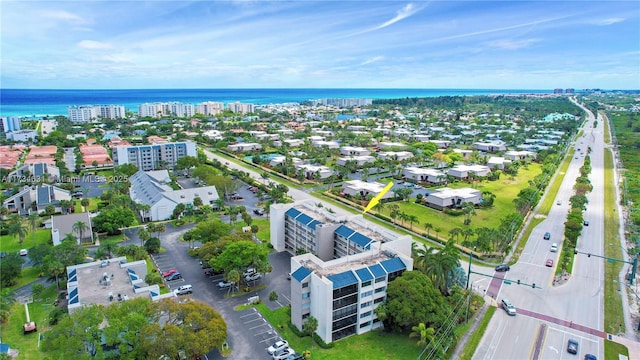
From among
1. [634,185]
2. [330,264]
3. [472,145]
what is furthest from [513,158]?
[330,264]

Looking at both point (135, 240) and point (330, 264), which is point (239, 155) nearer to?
point (135, 240)

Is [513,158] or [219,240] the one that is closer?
[219,240]

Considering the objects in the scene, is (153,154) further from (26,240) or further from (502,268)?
(502,268)

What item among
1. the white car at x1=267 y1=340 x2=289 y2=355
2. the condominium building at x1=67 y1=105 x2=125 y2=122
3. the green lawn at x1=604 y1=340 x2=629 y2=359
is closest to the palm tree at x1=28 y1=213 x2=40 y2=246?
the white car at x1=267 y1=340 x2=289 y2=355

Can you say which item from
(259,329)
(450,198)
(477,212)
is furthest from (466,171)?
(259,329)

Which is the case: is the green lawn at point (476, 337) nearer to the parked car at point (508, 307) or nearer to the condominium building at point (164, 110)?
the parked car at point (508, 307)
